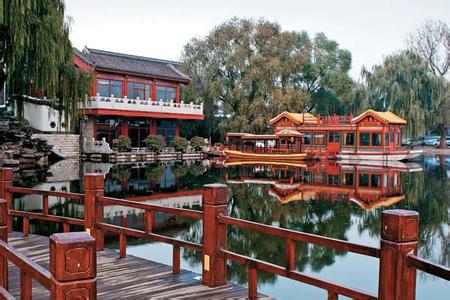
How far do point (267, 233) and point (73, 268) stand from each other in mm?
2411

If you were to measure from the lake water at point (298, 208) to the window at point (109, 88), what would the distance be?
6.85 meters

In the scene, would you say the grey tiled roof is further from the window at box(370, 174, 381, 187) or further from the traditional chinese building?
the window at box(370, 174, 381, 187)

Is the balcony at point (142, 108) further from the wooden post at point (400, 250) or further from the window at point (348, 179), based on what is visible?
the wooden post at point (400, 250)

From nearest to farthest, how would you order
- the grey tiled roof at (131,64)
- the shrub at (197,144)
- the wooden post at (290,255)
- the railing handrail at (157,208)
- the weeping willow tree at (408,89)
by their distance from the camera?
the wooden post at (290,255)
the railing handrail at (157,208)
the grey tiled roof at (131,64)
the shrub at (197,144)
the weeping willow tree at (408,89)

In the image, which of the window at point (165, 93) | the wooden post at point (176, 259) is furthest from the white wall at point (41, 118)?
the wooden post at point (176, 259)

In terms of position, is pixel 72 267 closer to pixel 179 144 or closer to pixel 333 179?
pixel 333 179

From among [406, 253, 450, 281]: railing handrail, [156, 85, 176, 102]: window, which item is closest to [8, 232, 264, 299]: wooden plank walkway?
[406, 253, 450, 281]: railing handrail

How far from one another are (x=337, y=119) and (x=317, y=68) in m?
5.80

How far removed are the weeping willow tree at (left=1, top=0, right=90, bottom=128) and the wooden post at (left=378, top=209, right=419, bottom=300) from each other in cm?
1085

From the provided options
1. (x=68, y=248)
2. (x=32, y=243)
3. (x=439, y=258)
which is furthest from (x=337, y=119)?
(x=68, y=248)

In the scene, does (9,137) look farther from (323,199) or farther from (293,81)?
(293,81)

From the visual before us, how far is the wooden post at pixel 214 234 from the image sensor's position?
4188 millimetres

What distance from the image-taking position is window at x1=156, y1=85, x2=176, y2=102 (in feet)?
105

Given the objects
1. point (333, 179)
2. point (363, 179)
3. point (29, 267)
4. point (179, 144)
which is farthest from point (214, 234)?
point (179, 144)
